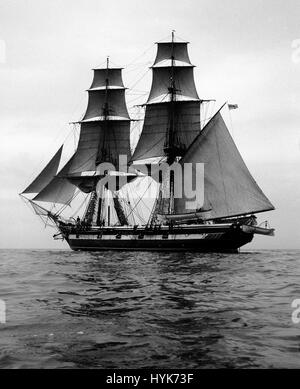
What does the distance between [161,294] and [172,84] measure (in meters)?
47.7

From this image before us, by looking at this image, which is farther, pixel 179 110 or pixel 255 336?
pixel 179 110

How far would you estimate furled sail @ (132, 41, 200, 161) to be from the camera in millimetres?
58219

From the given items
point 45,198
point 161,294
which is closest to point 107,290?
point 161,294

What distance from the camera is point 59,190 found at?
5962cm

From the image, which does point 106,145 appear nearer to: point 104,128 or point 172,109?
point 104,128

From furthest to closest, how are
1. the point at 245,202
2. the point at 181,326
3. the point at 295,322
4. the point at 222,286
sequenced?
the point at 245,202 → the point at 222,286 → the point at 295,322 → the point at 181,326

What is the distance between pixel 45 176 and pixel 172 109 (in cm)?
1921

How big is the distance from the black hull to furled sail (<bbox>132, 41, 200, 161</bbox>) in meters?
11.4

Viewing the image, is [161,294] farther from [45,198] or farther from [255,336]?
[45,198]

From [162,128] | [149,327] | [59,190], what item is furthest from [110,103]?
[149,327]

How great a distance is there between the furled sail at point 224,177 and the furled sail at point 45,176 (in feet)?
68.6

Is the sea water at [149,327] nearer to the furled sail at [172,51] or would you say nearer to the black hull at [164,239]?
the black hull at [164,239]

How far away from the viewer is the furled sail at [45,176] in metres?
56.4

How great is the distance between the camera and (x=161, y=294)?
14.8m
